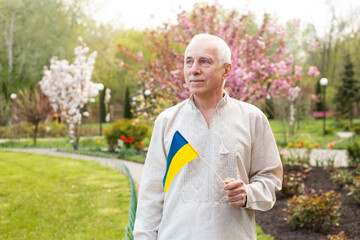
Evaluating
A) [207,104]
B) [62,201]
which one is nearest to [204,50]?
[207,104]

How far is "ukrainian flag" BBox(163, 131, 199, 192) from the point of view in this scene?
171cm

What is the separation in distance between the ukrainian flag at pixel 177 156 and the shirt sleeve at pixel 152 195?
6 centimetres

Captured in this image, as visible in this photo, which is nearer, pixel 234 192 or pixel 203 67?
pixel 234 192

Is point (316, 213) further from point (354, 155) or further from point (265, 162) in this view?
point (354, 155)

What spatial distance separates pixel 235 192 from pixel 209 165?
0.20m

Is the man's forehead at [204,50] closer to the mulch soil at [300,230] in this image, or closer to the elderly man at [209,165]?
the elderly man at [209,165]

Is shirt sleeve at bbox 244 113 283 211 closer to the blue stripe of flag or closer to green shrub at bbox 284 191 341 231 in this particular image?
the blue stripe of flag

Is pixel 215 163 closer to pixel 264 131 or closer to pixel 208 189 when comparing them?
pixel 208 189

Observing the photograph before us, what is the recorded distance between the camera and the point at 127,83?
121ft

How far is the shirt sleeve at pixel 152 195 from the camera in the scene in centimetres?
179

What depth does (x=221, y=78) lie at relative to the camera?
1.85 metres

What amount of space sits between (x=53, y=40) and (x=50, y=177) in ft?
61.2

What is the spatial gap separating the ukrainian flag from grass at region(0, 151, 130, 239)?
3186 millimetres

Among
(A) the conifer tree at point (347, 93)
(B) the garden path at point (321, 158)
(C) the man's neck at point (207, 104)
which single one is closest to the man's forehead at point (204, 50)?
(C) the man's neck at point (207, 104)
